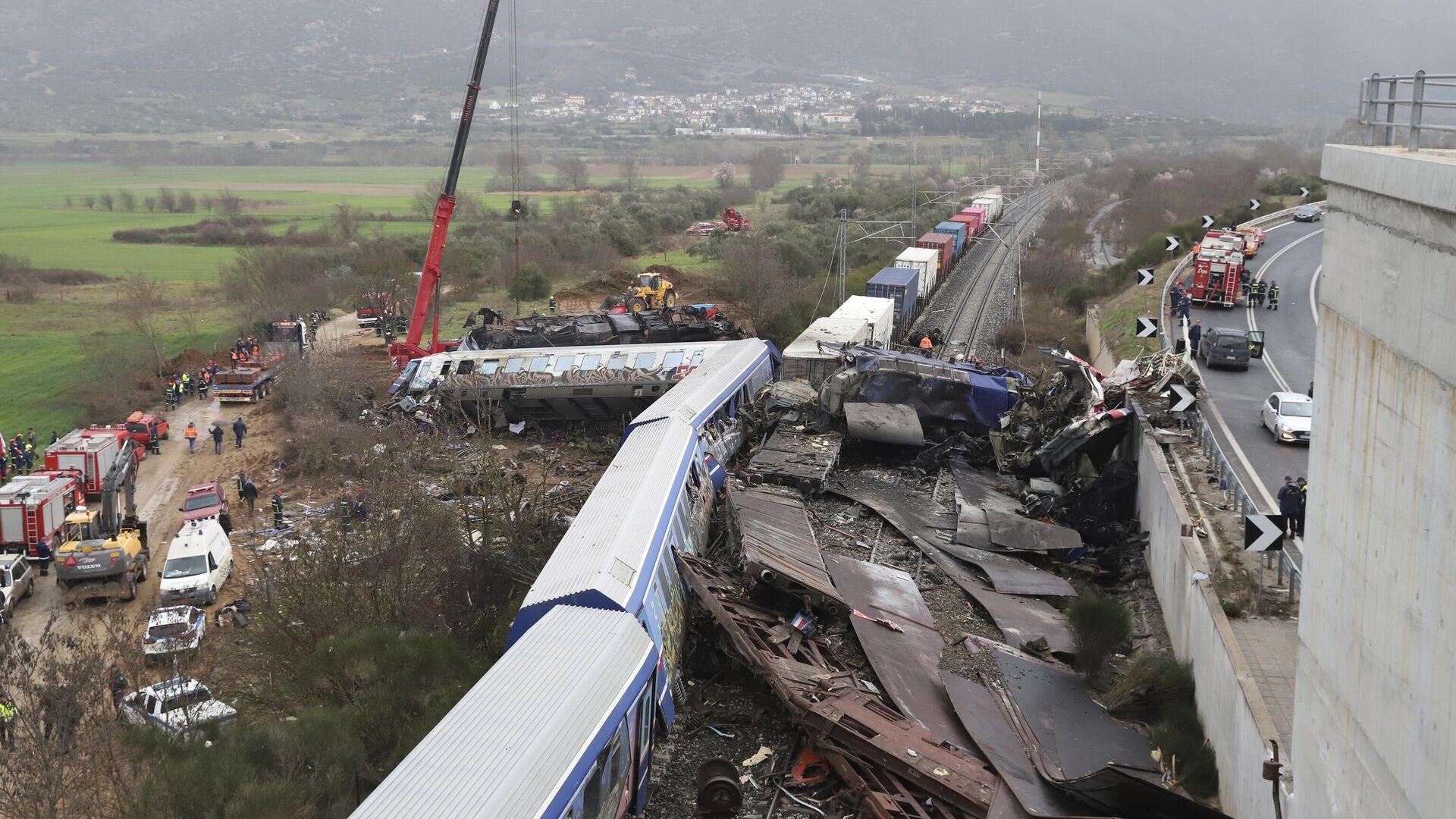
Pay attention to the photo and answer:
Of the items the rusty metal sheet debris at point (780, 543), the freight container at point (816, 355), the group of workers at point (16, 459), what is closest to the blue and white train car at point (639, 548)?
the rusty metal sheet debris at point (780, 543)

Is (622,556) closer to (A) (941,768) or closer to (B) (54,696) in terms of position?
(A) (941,768)

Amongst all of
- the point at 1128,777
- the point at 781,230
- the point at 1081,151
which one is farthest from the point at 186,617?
the point at 1081,151

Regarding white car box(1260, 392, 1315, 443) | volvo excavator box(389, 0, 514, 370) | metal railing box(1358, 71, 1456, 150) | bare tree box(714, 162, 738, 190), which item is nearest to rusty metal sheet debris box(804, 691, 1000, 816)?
metal railing box(1358, 71, 1456, 150)

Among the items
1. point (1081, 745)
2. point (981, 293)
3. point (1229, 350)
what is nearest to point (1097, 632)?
point (1081, 745)

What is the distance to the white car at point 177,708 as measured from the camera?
12.9 metres

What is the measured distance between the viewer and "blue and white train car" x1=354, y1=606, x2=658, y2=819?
8.30 m

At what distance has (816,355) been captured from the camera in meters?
28.4

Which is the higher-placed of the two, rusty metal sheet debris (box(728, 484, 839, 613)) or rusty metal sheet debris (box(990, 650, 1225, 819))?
rusty metal sheet debris (box(728, 484, 839, 613))

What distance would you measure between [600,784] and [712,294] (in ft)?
151

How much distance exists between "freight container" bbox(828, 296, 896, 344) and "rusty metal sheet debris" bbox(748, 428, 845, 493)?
880 centimetres

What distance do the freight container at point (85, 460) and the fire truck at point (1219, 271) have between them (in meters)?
32.1

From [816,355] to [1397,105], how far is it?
2071 centimetres

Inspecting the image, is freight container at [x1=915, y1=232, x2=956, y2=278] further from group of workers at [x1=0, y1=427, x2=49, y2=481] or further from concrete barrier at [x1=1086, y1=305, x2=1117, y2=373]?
group of workers at [x1=0, y1=427, x2=49, y2=481]

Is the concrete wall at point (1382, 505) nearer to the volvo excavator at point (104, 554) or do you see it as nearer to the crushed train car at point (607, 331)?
the volvo excavator at point (104, 554)
